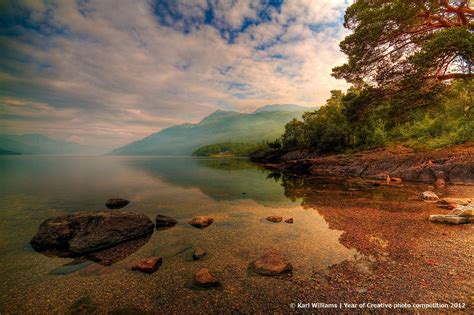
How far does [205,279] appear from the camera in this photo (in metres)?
7.70

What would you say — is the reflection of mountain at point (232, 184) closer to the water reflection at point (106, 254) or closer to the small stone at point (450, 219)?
the small stone at point (450, 219)

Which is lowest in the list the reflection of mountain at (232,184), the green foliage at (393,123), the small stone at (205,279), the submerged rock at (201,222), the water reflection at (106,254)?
the reflection of mountain at (232,184)

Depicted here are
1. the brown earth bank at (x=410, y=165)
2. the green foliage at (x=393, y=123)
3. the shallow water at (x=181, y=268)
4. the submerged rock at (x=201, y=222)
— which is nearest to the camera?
the shallow water at (x=181, y=268)

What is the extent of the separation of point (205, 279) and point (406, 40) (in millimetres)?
29517

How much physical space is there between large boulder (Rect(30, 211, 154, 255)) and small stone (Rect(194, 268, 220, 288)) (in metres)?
6.72

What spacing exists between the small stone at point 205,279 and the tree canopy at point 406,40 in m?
23.8

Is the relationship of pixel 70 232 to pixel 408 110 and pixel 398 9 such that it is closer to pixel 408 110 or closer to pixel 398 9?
pixel 398 9

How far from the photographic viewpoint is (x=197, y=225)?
14555 mm

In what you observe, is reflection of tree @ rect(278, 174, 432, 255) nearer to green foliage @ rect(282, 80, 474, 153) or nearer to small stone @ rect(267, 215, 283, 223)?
small stone @ rect(267, 215, 283, 223)

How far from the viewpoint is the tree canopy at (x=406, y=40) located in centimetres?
1673

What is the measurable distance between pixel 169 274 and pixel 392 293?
824 centimetres

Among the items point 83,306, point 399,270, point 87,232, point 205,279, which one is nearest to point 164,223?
point 87,232

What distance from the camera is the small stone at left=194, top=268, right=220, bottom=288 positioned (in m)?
7.56

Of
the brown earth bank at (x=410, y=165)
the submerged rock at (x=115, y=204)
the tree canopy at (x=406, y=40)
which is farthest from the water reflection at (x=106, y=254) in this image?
the brown earth bank at (x=410, y=165)
